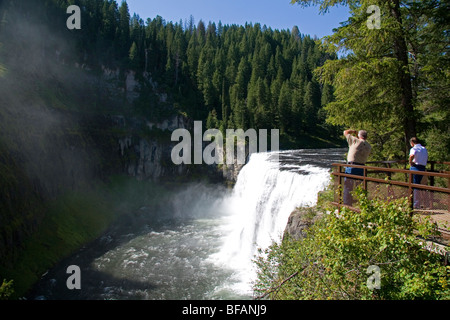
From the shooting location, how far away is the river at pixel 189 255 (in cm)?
1744

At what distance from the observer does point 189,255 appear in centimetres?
2284

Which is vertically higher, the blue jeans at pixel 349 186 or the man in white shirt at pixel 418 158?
the man in white shirt at pixel 418 158

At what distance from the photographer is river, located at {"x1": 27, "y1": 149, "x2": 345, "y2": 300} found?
1744 centimetres

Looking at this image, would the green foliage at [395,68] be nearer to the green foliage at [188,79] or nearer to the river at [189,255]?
the river at [189,255]

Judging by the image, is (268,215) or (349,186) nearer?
(349,186)

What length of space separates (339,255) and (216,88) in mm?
68871

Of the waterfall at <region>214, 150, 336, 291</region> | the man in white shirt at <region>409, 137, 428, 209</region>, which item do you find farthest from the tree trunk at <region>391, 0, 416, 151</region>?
the waterfall at <region>214, 150, 336, 291</region>

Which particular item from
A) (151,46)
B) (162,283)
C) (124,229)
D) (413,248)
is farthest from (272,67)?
(413,248)

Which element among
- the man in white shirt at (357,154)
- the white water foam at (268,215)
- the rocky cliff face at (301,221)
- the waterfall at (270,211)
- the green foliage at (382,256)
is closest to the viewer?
the green foliage at (382,256)

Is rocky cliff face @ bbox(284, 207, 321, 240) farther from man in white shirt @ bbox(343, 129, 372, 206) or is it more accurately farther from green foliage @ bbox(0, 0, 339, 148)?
green foliage @ bbox(0, 0, 339, 148)

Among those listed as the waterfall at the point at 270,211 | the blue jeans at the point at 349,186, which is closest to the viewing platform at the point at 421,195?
the blue jeans at the point at 349,186

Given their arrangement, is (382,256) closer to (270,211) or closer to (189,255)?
(270,211)

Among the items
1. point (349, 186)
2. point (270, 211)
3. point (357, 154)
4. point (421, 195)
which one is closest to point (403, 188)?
point (421, 195)

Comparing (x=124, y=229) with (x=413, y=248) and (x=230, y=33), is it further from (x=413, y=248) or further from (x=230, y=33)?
(x=230, y=33)
